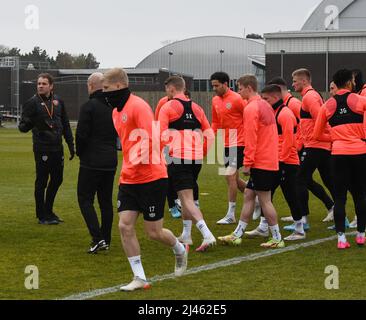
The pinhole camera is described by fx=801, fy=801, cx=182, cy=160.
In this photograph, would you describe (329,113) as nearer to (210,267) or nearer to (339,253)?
(339,253)

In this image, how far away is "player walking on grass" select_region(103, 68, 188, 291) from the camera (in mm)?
7652

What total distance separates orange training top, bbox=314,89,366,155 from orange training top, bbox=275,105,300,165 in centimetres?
66

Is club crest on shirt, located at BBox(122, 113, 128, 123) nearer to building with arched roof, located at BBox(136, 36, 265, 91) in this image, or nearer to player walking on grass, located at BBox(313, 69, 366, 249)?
player walking on grass, located at BBox(313, 69, 366, 249)

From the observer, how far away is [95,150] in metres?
9.77

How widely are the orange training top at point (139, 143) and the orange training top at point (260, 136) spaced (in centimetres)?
228

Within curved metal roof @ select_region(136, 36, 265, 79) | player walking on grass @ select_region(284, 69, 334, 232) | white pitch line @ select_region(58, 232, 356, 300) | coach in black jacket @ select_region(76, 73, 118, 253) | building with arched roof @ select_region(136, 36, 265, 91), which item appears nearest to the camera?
white pitch line @ select_region(58, 232, 356, 300)

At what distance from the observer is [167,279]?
8164 millimetres

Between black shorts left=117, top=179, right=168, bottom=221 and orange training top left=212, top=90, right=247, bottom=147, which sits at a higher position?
orange training top left=212, top=90, right=247, bottom=147

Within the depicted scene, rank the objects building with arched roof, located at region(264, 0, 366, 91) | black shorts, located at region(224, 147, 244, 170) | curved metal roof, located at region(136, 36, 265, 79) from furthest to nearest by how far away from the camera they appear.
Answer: curved metal roof, located at region(136, 36, 265, 79), building with arched roof, located at region(264, 0, 366, 91), black shorts, located at region(224, 147, 244, 170)

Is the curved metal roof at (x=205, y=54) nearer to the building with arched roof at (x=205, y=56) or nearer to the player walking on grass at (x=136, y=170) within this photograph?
the building with arched roof at (x=205, y=56)

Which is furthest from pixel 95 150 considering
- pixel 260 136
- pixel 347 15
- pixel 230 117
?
pixel 347 15

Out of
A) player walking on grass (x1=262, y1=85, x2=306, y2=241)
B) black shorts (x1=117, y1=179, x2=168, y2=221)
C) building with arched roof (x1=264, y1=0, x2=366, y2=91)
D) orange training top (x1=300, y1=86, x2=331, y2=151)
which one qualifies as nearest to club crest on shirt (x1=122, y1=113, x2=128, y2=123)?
black shorts (x1=117, y1=179, x2=168, y2=221)

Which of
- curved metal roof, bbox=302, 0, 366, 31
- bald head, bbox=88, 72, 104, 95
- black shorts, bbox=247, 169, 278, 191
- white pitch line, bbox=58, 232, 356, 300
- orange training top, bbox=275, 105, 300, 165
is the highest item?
curved metal roof, bbox=302, 0, 366, 31

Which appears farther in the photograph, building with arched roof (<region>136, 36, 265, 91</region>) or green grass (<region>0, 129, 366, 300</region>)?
building with arched roof (<region>136, 36, 265, 91</region>)
